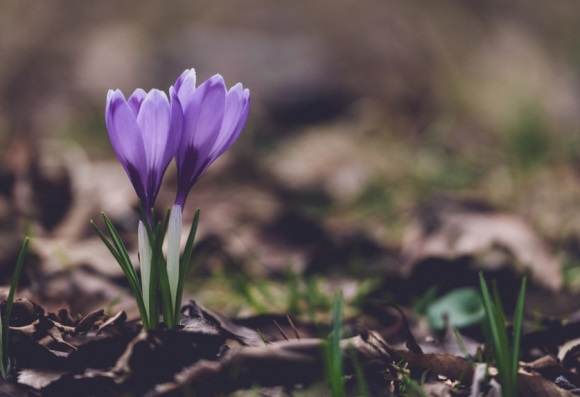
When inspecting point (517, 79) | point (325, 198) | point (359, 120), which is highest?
point (517, 79)

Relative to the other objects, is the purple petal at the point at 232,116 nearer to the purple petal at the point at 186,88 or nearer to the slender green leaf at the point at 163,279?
the purple petal at the point at 186,88

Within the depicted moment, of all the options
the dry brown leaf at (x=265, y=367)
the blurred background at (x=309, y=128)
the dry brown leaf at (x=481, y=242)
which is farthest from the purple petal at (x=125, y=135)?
the dry brown leaf at (x=481, y=242)

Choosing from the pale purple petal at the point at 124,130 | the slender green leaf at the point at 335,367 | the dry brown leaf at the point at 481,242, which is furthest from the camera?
the dry brown leaf at the point at 481,242

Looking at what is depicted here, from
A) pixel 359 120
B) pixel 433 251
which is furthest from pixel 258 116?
pixel 433 251

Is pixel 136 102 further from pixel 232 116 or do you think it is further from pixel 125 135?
pixel 232 116

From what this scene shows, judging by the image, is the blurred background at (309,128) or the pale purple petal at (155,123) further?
the blurred background at (309,128)

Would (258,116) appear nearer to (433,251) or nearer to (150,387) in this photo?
(433,251)

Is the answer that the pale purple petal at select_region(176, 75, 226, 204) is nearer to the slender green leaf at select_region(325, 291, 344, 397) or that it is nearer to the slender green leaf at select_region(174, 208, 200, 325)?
the slender green leaf at select_region(174, 208, 200, 325)

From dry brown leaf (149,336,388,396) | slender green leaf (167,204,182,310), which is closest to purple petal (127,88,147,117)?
slender green leaf (167,204,182,310)
